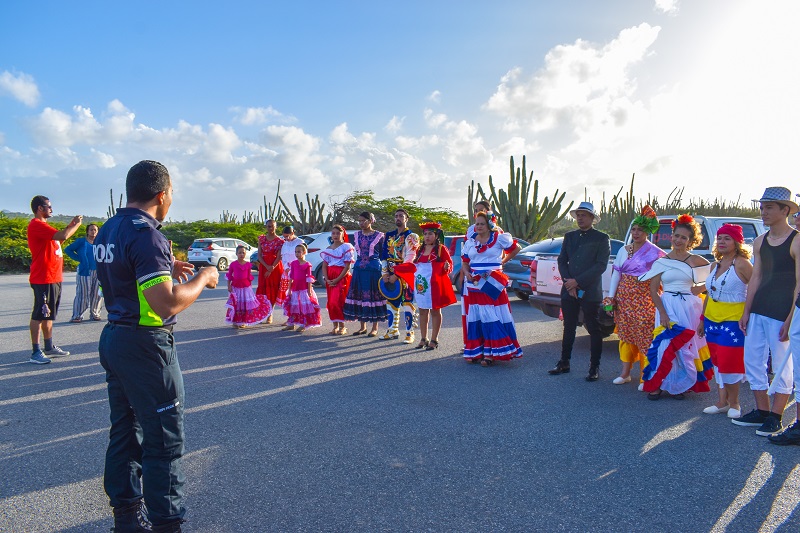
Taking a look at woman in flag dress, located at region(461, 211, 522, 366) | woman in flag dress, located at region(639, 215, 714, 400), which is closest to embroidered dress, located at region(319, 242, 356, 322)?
woman in flag dress, located at region(461, 211, 522, 366)

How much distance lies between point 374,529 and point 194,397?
123 inches

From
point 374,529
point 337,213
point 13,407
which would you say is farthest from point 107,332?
point 337,213

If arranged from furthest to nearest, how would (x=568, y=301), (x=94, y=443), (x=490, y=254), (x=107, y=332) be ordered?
(x=490, y=254) → (x=568, y=301) → (x=94, y=443) → (x=107, y=332)

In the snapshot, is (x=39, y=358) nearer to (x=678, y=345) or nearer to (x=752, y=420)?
(x=678, y=345)

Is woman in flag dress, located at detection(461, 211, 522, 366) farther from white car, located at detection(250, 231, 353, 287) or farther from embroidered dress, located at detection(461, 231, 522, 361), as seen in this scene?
white car, located at detection(250, 231, 353, 287)

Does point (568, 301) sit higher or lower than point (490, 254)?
lower

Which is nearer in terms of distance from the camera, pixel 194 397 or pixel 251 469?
pixel 251 469

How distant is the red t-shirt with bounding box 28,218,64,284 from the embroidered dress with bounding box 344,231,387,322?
399cm

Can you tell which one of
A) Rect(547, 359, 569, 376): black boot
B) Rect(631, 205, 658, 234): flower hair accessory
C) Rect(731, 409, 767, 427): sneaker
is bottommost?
Rect(731, 409, 767, 427): sneaker

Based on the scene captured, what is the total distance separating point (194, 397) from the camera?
216 inches

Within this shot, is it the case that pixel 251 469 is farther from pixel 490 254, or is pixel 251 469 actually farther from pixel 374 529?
pixel 490 254

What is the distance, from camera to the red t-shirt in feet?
22.0

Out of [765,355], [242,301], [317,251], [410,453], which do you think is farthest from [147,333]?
[317,251]

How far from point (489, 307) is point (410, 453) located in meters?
3.22
